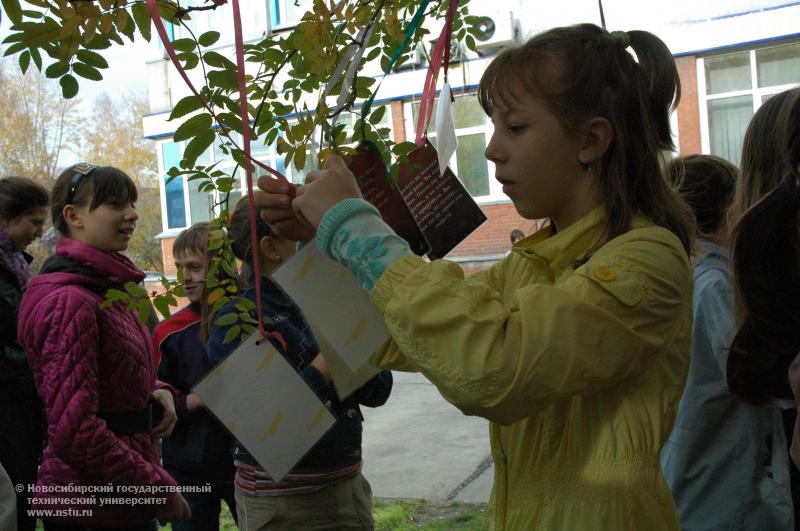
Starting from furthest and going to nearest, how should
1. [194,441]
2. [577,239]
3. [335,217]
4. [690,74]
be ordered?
[690,74] < [194,441] < [577,239] < [335,217]

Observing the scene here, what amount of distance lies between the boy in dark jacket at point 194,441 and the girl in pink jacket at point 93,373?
1.16 feet

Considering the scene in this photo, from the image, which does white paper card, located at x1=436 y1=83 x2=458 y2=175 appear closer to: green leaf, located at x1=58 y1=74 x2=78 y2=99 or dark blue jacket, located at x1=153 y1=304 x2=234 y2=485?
green leaf, located at x1=58 y1=74 x2=78 y2=99

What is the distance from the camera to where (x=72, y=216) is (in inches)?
98.7

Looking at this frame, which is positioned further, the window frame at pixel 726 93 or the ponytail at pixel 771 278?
the window frame at pixel 726 93

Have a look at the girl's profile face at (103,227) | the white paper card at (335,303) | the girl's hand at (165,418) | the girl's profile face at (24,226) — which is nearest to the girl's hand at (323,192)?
the white paper card at (335,303)

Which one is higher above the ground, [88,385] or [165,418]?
[88,385]

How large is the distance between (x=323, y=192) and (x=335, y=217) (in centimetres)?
5

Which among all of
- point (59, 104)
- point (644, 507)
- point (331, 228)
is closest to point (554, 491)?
point (644, 507)

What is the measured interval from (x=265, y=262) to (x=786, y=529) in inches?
60.0

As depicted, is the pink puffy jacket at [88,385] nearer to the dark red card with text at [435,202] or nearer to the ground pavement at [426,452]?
the dark red card with text at [435,202]

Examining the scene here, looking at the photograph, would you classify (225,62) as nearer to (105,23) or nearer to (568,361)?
(105,23)

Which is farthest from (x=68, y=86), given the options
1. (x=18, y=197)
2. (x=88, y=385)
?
(x=18, y=197)

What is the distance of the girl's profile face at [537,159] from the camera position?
45.3 inches

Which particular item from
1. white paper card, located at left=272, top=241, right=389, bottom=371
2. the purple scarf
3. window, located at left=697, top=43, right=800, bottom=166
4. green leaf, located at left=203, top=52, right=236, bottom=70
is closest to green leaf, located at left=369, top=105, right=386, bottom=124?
green leaf, located at left=203, top=52, right=236, bottom=70
